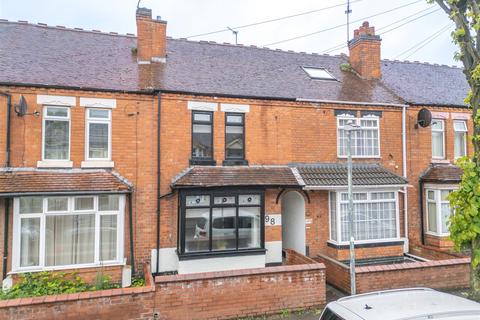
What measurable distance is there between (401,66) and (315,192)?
30.2 feet

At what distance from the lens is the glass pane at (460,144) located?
43.2 ft

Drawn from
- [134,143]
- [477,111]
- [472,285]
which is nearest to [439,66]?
[477,111]

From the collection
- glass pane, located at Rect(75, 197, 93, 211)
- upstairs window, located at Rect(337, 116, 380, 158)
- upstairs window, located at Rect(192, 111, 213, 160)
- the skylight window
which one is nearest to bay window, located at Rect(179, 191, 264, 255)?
upstairs window, located at Rect(192, 111, 213, 160)

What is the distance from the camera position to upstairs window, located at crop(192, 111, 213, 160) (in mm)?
10445

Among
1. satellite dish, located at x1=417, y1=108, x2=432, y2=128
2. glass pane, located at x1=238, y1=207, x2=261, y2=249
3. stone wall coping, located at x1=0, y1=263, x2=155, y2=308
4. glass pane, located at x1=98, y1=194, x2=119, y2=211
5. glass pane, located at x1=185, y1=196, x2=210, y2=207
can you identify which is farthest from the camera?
satellite dish, located at x1=417, y1=108, x2=432, y2=128

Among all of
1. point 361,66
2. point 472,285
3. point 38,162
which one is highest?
point 361,66

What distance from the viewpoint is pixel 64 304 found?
634cm

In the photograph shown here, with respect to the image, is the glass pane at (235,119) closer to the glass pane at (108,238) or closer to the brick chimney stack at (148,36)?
the brick chimney stack at (148,36)

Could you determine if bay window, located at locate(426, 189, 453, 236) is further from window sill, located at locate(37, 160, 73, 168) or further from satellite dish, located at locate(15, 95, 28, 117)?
satellite dish, located at locate(15, 95, 28, 117)

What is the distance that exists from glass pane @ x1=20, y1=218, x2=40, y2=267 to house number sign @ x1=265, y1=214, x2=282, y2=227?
6.56m

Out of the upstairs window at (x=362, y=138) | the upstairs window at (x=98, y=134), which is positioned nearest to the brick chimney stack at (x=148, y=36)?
the upstairs window at (x=98, y=134)

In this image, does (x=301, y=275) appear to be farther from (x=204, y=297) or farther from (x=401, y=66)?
(x=401, y=66)

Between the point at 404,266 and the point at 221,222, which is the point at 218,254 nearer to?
the point at 221,222

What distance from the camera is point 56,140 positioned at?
938 cm
